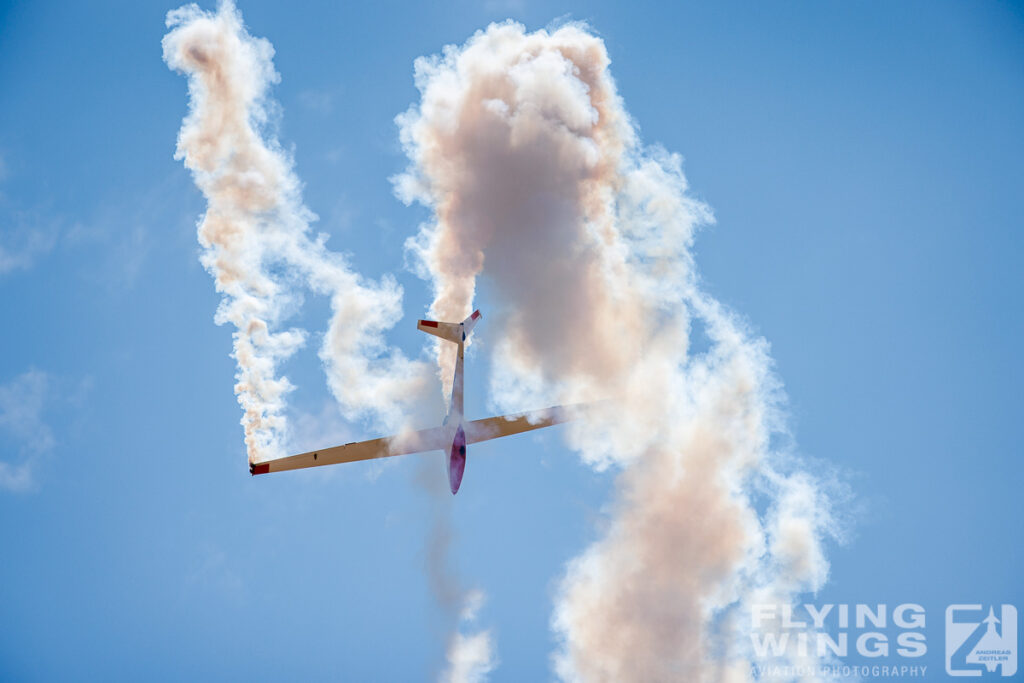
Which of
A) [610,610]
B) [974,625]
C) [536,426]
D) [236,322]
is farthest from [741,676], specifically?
[236,322]

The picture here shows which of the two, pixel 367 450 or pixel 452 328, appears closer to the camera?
pixel 367 450

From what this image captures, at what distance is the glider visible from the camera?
4744 cm

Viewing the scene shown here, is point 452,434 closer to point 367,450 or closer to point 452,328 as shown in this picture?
point 367,450

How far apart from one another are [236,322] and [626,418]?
24.6 meters

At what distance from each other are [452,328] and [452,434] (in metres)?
6.14

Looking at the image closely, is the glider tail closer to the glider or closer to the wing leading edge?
the glider

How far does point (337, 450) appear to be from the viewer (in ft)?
156

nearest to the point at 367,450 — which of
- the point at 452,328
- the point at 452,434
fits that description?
the point at 452,434

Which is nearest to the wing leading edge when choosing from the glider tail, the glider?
the glider

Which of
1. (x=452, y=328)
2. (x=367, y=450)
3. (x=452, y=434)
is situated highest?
(x=452, y=328)

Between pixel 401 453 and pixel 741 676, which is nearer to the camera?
pixel 401 453

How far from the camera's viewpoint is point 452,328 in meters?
49.4

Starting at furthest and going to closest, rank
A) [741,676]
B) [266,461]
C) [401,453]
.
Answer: [741,676]
[401,453]
[266,461]

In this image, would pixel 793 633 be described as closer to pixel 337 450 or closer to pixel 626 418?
pixel 626 418
